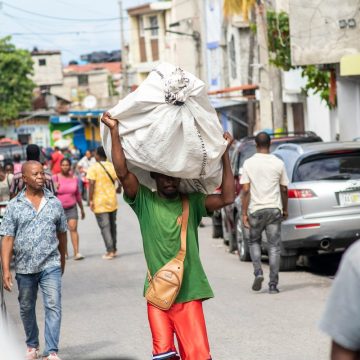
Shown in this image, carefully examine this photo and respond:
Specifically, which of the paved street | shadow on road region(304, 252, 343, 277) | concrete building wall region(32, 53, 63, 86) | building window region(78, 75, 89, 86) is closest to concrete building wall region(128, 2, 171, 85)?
building window region(78, 75, 89, 86)

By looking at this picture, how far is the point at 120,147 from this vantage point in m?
6.95

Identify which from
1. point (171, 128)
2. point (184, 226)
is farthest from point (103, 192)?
point (171, 128)

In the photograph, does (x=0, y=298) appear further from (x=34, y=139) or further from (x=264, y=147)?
(x=34, y=139)

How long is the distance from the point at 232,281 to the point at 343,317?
11226 millimetres

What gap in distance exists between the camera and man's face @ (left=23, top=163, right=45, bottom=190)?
9227 millimetres

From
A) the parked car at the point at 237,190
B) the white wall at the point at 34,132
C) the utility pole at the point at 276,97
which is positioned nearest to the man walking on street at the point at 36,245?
the parked car at the point at 237,190

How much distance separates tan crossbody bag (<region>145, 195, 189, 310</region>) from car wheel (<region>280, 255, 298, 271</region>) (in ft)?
27.5

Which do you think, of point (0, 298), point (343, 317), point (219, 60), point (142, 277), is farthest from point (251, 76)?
point (343, 317)

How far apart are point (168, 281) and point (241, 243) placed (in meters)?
10.2

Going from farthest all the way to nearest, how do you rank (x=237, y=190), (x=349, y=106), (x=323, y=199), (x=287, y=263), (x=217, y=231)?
(x=349, y=106), (x=217, y=231), (x=237, y=190), (x=287, y=263), (x=323, y=199)

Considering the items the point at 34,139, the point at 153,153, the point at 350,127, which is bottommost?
the point at 34,139

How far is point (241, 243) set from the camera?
1705 cm

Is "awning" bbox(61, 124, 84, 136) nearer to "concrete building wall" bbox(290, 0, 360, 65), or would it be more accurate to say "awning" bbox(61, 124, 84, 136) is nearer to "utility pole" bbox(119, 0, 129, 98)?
"utility pole" bbox(119, 0, 129, 98)

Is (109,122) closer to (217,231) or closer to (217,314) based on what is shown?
(217,314)
